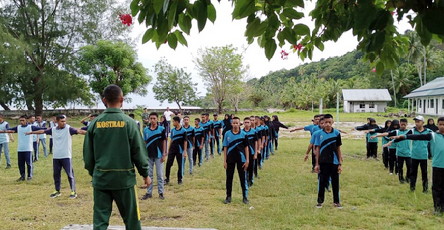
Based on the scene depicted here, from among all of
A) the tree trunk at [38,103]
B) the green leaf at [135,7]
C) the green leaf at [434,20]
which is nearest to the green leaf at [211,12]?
the green leaf at [135,7]

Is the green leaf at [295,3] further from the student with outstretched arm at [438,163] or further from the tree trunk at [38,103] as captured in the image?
the tree trunk at [38,103]

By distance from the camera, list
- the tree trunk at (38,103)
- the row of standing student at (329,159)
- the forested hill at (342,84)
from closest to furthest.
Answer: the row of standing student at (329,159)
the tree trunk at (38,103)
the forested hill at (342,84)

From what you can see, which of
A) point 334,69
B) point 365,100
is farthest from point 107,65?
point 334,69

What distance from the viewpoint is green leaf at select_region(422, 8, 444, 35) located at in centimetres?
130

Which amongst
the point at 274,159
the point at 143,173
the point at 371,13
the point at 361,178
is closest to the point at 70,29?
the point at 274,159

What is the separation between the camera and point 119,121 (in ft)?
10.8

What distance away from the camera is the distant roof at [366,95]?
48.3 metres

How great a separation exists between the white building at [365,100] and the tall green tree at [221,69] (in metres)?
17.3

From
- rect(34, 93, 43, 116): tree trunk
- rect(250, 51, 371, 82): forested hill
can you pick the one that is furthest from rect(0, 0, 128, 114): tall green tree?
rect(250, 51, 371, 82): forested hill

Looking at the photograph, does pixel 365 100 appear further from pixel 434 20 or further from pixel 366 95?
pixel 434 20

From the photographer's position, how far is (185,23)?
1.76 metres

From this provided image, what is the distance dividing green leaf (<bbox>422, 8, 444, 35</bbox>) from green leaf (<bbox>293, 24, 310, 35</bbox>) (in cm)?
63

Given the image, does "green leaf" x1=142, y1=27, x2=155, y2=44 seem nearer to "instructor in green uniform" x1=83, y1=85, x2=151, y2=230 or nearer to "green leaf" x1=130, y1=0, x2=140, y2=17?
"green leaf" x1=130, y1=0, x2=140, y2=17

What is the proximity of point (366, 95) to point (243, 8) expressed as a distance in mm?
52148
